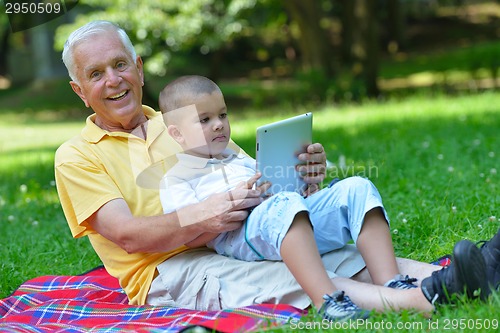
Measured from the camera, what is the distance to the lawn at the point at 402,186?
165 inches

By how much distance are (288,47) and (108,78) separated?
22433mm

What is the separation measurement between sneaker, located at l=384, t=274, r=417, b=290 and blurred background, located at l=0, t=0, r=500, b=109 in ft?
36.0

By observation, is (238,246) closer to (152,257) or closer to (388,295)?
(152,257)

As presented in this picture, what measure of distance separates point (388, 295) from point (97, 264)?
225cm

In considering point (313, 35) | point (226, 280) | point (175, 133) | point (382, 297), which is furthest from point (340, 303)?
point (313, 35)

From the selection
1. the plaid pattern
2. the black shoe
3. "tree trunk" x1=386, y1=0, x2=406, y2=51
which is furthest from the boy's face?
"tree trunk" x1=386, y1=0, x2=406, y2=51

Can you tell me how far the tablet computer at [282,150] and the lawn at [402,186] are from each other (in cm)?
68

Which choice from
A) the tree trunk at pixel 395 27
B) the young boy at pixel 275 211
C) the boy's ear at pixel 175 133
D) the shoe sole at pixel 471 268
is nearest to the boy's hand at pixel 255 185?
the young boy at pixel 275 211

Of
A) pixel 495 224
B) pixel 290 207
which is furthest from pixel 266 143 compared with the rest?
pixel 495 224

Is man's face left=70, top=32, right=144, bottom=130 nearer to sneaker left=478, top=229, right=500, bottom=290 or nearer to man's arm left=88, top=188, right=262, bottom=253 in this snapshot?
man's arm left=88, top=188, right=262, bottom=253

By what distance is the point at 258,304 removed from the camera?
126 inches

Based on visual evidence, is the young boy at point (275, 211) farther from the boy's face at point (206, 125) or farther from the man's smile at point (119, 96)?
the man's smile at point (119, 96)

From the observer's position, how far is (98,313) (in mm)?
3490

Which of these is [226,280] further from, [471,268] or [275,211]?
[471,268]
